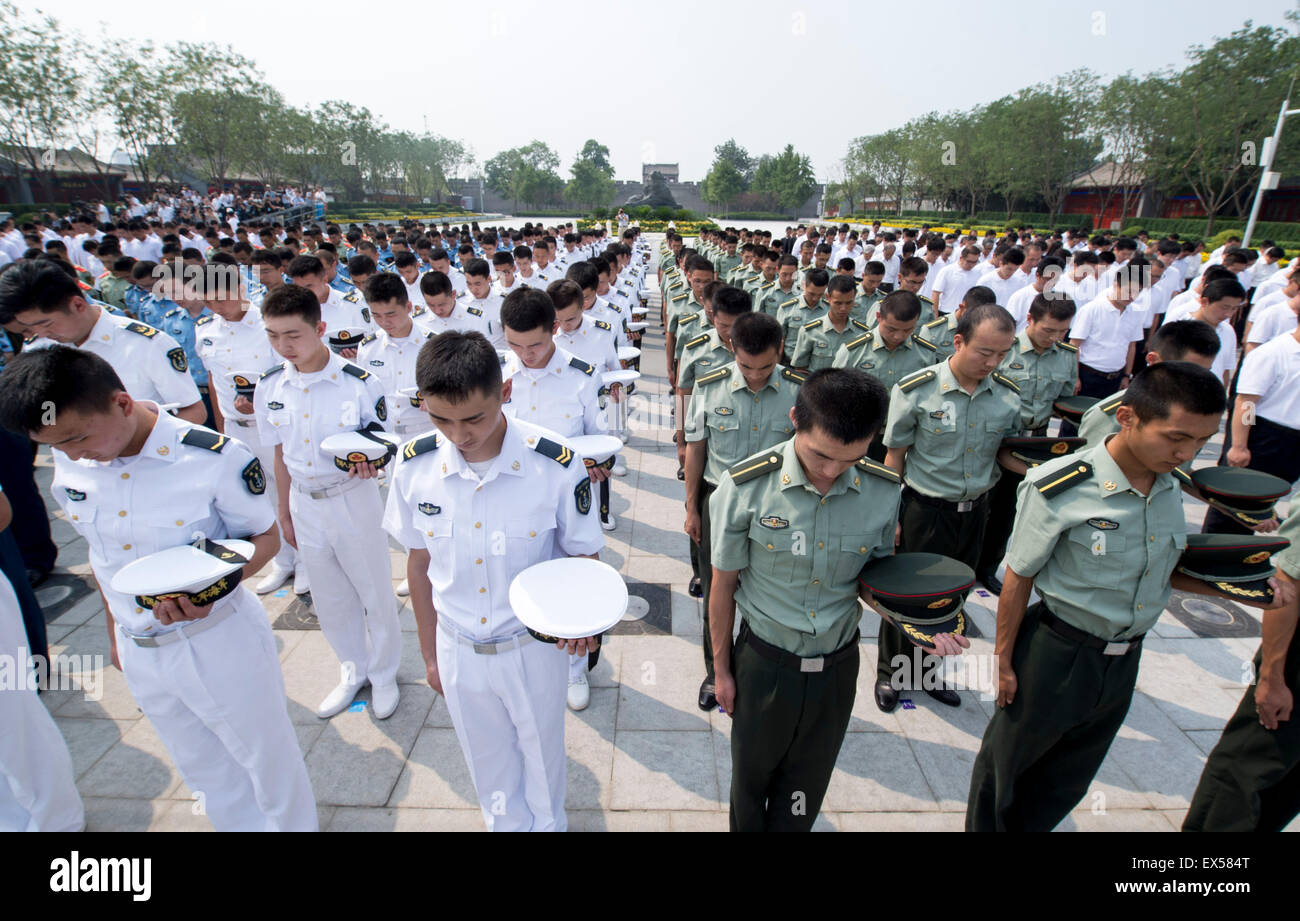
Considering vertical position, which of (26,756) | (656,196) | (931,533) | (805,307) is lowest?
(26,756)

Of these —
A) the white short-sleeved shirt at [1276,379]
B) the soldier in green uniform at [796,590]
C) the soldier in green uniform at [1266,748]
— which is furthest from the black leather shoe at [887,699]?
the white short-sleeved shirt at [1276,379]

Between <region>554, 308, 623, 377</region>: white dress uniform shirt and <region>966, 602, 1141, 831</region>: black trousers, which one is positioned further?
<region>554, 308, 623, 377</region>: white dress uniform shirt

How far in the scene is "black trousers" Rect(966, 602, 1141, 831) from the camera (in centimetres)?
238

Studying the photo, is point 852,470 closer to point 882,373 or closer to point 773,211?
point 882,373

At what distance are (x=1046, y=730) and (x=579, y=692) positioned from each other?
2.35 meters

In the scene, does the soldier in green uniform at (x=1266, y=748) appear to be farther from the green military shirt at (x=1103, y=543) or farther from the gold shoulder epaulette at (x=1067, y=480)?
the gold shoulder epaulette at (x=1067, y=480)

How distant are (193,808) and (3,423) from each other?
2.10 meters

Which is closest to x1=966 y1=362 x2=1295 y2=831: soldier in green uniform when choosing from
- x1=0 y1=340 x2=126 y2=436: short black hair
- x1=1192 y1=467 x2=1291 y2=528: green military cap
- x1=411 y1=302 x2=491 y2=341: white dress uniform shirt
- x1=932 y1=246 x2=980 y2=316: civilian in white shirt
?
x1=1192 y1=467 x2=1291 y2=528: green military cap

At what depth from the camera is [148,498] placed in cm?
224

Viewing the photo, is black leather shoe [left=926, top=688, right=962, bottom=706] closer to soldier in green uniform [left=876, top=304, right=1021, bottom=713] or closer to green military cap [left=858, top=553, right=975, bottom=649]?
soldier in green uniform [left=876, top=304, right=1021, bottom=713]

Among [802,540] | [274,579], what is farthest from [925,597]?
[274,579]

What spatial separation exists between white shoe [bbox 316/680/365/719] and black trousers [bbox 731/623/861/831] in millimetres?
2400

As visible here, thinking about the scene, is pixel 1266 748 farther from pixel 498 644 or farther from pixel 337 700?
pixel 337 700
